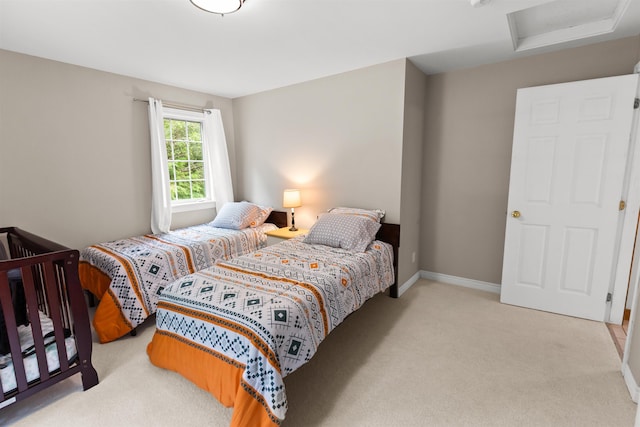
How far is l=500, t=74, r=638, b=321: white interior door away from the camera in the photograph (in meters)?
2.44

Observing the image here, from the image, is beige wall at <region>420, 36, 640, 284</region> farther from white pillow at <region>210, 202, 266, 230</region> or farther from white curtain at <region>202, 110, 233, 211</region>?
white curtain at <region>202, 110, 233, 211</region>

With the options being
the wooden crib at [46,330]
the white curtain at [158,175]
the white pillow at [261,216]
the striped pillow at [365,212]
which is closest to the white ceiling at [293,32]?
the white curtain at [158,175]

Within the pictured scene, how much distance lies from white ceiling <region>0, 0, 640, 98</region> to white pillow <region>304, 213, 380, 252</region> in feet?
4.91

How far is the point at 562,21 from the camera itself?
235 cm

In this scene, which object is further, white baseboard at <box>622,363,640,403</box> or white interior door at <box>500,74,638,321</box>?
white interior door at <box>500,74,638,321</box>

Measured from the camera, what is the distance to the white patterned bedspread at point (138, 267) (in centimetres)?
243

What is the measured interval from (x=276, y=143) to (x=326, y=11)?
2.09 metres

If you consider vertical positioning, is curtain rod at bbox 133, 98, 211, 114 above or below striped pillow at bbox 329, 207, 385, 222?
above

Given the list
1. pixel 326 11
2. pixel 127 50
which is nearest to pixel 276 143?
pixel 127 50

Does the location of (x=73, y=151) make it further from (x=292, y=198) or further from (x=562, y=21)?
(x=562, y=21)

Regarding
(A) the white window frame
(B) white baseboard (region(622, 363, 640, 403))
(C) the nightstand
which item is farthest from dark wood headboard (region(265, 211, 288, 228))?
(B) white baseboard (region(622, 363, 640, 403))

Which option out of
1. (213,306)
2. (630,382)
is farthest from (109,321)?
(630,382)

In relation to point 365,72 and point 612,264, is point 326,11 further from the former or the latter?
point 612,264

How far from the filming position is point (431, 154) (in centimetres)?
344
